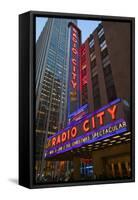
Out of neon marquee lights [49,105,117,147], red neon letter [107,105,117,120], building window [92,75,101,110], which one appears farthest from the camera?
red neon letter [107,105,117,120]

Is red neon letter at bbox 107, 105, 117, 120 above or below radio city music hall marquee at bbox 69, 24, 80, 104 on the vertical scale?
below

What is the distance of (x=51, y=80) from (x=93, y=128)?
1.08 m

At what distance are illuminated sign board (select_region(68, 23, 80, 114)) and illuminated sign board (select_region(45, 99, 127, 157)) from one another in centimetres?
30

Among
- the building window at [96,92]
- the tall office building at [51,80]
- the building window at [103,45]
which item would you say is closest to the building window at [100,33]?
the building window at [103,45]

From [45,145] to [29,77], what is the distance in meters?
1.08

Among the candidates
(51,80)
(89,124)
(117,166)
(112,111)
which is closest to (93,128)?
(89,124)

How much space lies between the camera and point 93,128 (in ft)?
35.5

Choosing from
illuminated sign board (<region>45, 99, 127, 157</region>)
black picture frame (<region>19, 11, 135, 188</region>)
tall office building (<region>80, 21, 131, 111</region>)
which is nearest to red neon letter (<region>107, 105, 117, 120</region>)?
illuminated sign board (<region>45, 99, 127, 157</region>)

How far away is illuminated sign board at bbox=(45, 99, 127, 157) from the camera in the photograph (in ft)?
34.7

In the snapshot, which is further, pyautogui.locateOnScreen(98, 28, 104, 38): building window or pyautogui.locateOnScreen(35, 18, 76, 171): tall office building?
pyautogui.locateOnScreen(98, 28, 104, 38): building window

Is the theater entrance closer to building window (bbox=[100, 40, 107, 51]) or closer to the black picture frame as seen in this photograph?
the black picture frame

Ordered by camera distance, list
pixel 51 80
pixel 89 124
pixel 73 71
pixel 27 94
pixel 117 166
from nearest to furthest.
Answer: pixel 27 94, pixel 51 80, pixel 73 71, pixel 89 124, pixel 117 166

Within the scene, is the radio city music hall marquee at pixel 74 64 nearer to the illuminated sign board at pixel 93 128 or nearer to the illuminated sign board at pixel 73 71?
the illuminated sign board at pixel 73 71

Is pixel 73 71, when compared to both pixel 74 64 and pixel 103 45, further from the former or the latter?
pixel 103 45
